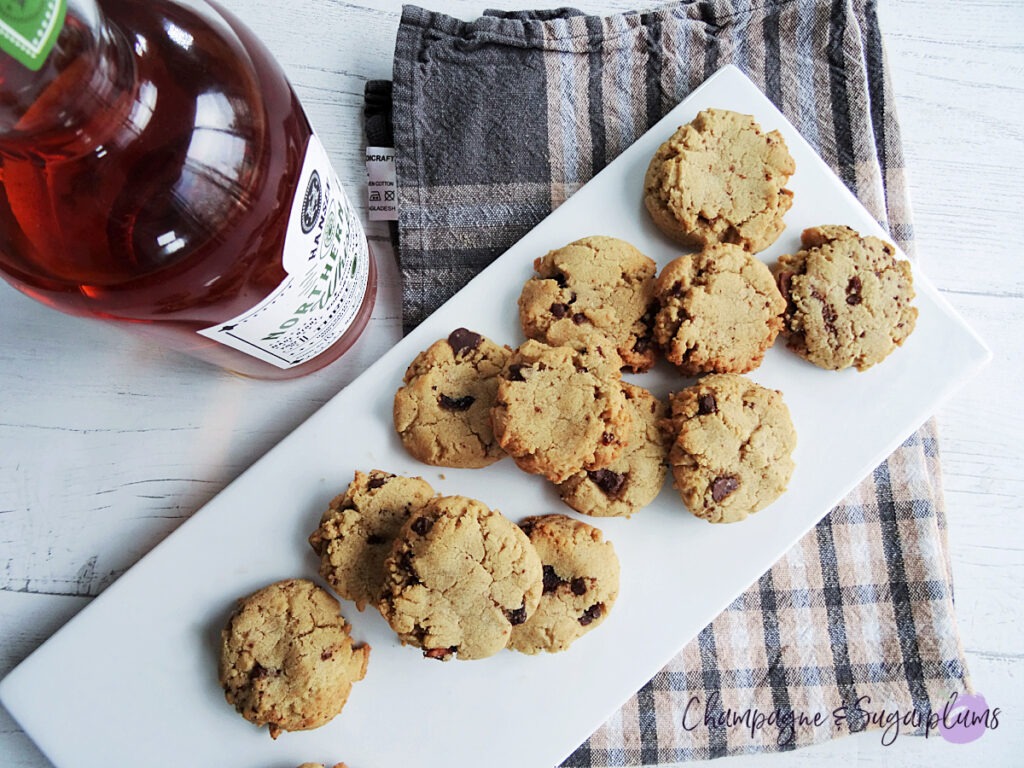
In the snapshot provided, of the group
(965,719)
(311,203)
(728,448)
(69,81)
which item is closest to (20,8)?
(69,81)

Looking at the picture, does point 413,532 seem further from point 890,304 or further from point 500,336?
point 890,304

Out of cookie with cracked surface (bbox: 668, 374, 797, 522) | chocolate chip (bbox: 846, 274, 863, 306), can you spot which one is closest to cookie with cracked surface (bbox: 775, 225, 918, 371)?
chocolate chip (bbox: 846, 274, 863, 306)

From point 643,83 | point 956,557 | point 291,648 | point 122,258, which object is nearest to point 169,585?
point 291,648

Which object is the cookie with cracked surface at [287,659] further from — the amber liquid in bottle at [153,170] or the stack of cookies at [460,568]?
the amber liquid in bottle at [153,170]

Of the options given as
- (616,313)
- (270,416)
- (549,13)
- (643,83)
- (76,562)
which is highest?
(549,13)

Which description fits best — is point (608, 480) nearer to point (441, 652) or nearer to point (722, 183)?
point (441, 652)

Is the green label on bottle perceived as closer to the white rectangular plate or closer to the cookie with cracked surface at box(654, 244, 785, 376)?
the white rectangular plate
